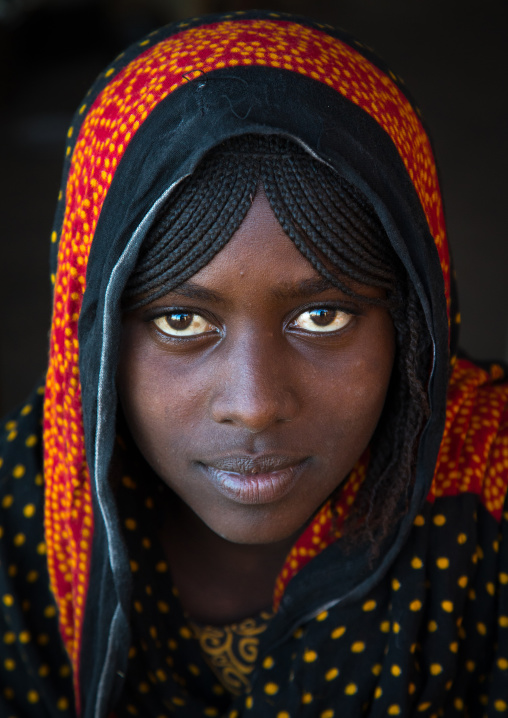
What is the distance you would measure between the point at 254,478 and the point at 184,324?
0.82ft

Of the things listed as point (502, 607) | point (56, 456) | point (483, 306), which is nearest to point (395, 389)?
point (502, 607)

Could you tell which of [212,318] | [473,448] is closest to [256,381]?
[212,318]

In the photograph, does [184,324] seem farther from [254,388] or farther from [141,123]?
[141,123]

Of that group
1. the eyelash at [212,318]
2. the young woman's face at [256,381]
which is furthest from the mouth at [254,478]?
the eyelash at [212,318]

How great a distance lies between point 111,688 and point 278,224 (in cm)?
83

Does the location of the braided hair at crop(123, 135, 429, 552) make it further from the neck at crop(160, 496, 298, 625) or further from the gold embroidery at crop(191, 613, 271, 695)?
the gold embroidery at crop(191, 613, 271, 695)

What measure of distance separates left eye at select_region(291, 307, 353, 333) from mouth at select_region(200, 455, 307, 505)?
0.63 feet

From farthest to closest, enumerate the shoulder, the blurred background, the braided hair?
the blurred background → the shoulder → the braided hair

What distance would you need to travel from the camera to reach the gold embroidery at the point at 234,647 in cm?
134

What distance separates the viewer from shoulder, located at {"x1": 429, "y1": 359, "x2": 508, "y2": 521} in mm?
1266

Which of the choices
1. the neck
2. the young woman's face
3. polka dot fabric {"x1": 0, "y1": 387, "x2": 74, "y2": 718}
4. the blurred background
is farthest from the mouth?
the blurred background

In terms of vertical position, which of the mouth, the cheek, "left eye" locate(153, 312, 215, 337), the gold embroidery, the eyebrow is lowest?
the gold embroidery

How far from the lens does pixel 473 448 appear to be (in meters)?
1.29

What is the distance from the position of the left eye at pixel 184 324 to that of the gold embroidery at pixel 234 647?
2.04 feet
